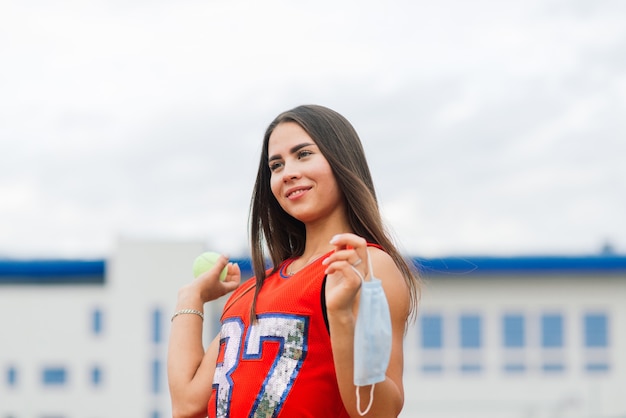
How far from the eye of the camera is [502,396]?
29.2 meters

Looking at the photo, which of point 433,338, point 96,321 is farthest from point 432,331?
point 96,321

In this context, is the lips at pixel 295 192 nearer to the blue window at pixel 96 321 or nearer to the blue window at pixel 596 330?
the blue window at pixel 596 330

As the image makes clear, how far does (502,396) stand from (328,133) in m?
27.3

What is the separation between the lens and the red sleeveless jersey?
2734mm

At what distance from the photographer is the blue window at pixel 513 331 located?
29031 mm

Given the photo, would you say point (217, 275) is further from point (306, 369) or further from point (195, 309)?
point (306, 369)

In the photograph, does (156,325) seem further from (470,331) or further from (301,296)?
(301,296)

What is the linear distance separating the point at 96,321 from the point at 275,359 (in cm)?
2794

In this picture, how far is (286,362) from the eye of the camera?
2766 millimetres

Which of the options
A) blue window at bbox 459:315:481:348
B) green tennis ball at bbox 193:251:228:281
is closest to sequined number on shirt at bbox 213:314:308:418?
green tennis ball at bbox 193:251:228:281

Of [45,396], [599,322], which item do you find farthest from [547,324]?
[45,396]

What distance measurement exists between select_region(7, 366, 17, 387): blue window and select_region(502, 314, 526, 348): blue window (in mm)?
14053

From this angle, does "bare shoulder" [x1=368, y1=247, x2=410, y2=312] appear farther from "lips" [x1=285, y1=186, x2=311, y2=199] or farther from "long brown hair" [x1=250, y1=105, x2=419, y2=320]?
"lips" [x1=285, y1=186, x2=311, y2=199]

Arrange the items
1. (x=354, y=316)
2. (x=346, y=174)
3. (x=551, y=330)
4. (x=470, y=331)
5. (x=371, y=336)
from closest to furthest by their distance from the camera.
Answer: (x=371, y=336) < (x=354, y=316) < (x=346, y=174) < (x=551, y=330) < (x=470, y=331)
